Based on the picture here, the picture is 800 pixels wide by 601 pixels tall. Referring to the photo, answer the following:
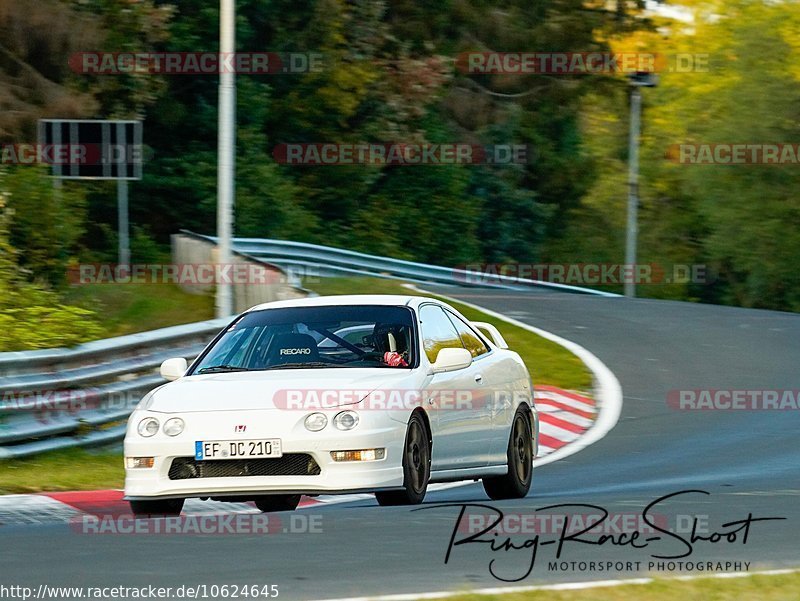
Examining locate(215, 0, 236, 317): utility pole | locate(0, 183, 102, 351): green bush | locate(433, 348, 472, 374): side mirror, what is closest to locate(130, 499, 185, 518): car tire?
locate(433, 348, 472, 374): side mirror

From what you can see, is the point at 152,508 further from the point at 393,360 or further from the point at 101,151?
the point at 101,151

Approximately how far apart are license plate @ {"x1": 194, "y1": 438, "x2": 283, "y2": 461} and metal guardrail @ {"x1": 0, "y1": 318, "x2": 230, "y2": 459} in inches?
156

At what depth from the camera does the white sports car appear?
8.87 metres

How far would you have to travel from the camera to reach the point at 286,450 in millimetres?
8867

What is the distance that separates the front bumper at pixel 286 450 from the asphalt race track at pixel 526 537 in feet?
0.66

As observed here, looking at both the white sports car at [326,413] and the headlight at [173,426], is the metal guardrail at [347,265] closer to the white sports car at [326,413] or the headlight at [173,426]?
the white sports car at [326,413]

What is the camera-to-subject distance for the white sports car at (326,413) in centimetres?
887

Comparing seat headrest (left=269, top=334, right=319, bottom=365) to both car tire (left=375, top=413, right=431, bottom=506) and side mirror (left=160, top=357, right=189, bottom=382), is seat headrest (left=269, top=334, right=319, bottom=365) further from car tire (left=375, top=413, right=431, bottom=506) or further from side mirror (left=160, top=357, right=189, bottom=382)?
car tire (left=375, top=413, right=431, bottom=506)

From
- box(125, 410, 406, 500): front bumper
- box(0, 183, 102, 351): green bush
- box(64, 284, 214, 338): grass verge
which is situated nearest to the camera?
box(125, 410, 406, 500): front bumper

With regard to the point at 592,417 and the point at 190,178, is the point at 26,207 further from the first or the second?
the point at 190,178

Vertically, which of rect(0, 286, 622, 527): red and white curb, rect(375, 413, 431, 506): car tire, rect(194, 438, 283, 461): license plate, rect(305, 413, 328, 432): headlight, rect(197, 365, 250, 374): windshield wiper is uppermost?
rect(197, 365, 250, 374): windshield wiper

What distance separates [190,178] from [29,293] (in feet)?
78.8

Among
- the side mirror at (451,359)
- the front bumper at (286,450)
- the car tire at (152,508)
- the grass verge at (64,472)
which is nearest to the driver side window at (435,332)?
the side mirror at (451,359)

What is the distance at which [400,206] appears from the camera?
49938 mm
